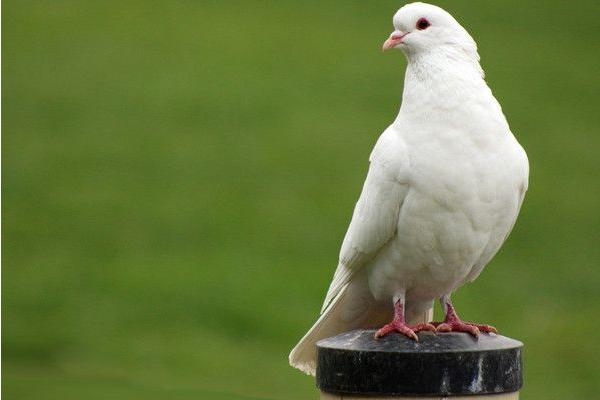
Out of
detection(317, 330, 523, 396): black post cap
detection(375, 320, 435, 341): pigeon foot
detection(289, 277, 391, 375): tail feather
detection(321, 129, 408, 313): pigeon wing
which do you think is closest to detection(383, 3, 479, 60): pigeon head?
detection(321, 129, 408, 313): pigeon wing

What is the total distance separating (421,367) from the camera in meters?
4.49

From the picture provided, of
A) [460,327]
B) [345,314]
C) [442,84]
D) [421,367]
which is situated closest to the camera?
[421,367]

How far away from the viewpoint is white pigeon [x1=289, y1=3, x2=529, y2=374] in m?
5.35

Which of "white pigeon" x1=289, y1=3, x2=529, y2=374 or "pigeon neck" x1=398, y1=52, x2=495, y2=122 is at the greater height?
"pigeon neck" x1=398, y1=52, x2=495, y2=122

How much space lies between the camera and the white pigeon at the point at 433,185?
5352 mm

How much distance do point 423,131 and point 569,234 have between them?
10921 millimetres

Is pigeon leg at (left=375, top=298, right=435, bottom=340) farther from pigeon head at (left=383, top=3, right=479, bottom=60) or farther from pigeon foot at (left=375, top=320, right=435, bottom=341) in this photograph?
pigeon head at (left=383, top=3, right=479, bottom=60)

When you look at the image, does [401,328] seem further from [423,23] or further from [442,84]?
[423,23]

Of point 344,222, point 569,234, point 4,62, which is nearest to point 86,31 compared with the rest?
point 4,62

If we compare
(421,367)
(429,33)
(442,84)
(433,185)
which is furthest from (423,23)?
(421,367)

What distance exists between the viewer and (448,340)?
15.6 feet

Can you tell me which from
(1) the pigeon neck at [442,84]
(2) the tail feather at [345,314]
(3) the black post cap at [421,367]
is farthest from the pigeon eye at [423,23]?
(3) the black post cap at [421,367]

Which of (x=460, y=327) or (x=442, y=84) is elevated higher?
(x=442, y=84)

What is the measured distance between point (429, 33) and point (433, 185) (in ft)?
2.36
